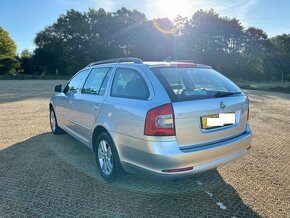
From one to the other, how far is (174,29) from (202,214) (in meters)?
45.5

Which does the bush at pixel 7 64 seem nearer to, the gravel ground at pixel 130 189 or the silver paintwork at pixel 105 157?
the gravel ground at pixel 130 189

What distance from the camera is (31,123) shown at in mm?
7730

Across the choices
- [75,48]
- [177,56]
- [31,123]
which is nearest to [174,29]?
[177,56]

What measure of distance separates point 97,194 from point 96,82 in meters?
1.77

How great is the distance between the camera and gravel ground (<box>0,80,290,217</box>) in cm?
309

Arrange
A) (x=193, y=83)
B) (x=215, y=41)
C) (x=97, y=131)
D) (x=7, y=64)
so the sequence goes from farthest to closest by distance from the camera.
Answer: (x=215, y=41)
(x=7, y=64)
(x=97, y=131)
(x=193, y=83)

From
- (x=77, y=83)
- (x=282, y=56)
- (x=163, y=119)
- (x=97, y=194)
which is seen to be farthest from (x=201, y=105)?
(x=282, y=56)

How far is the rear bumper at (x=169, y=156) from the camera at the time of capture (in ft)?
9.59

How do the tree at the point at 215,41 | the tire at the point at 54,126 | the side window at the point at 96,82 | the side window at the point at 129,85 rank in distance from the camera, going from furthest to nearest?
the tree at the point at 215,41 < the tire at the point at 54,126 < the side window at the point at 96,82 < the side window at the point at 129,85

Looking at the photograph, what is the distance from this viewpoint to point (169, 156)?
290 cm

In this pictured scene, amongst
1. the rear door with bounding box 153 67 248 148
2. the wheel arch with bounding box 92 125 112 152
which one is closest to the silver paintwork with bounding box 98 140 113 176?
the wheel arch with bounding box 92 125 112 152

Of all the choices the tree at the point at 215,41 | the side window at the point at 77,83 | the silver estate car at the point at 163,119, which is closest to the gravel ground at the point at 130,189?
the silver estate car at the point at 163,119

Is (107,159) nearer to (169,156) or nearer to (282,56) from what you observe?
(169,156)

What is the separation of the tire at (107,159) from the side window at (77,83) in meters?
1.46
